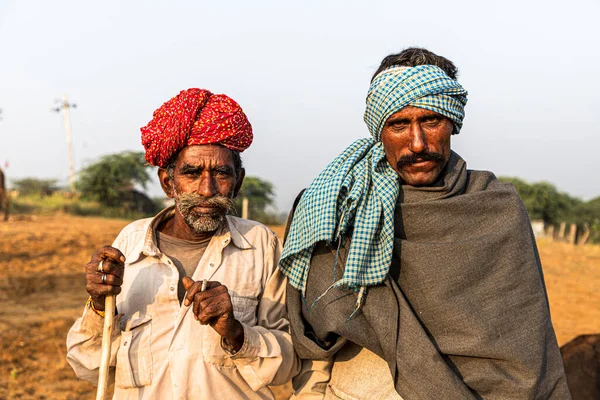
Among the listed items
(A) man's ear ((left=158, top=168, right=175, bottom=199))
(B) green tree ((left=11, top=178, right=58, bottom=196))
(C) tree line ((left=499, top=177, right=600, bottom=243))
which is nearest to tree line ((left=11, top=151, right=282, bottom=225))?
(B) green tree ((left=11, top=178, right=58, bottom=196))

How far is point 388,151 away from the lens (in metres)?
2.34

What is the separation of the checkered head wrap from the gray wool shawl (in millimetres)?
87

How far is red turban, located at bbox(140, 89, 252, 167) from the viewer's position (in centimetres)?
257

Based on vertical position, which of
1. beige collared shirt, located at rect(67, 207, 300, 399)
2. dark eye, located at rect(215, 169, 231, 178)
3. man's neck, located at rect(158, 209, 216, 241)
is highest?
dark eye, located at rect(215, 169, 231, 178)

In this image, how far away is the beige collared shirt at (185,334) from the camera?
2.39 m

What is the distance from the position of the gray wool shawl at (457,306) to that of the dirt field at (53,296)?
15.0ft

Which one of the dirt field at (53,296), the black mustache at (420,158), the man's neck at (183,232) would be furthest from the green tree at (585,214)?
the man's neck at (183,232)

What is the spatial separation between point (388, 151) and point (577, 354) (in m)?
2.96

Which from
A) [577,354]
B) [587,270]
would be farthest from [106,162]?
[577,354]

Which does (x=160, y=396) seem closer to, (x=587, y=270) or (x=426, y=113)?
(x=426, y=113)

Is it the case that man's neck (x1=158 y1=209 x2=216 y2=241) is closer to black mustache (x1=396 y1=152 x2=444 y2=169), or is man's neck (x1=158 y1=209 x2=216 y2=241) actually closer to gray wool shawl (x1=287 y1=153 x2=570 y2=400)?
gray wool shawl (x1=287 y1=153 x2=570 y2=400)

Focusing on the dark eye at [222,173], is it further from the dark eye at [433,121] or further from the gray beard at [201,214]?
the dark eye at [433,121]

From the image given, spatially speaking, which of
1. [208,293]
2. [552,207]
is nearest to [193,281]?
[208,293]

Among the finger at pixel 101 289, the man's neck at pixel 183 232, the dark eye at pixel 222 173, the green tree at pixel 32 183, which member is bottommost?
the green tree at pixel 32 183
